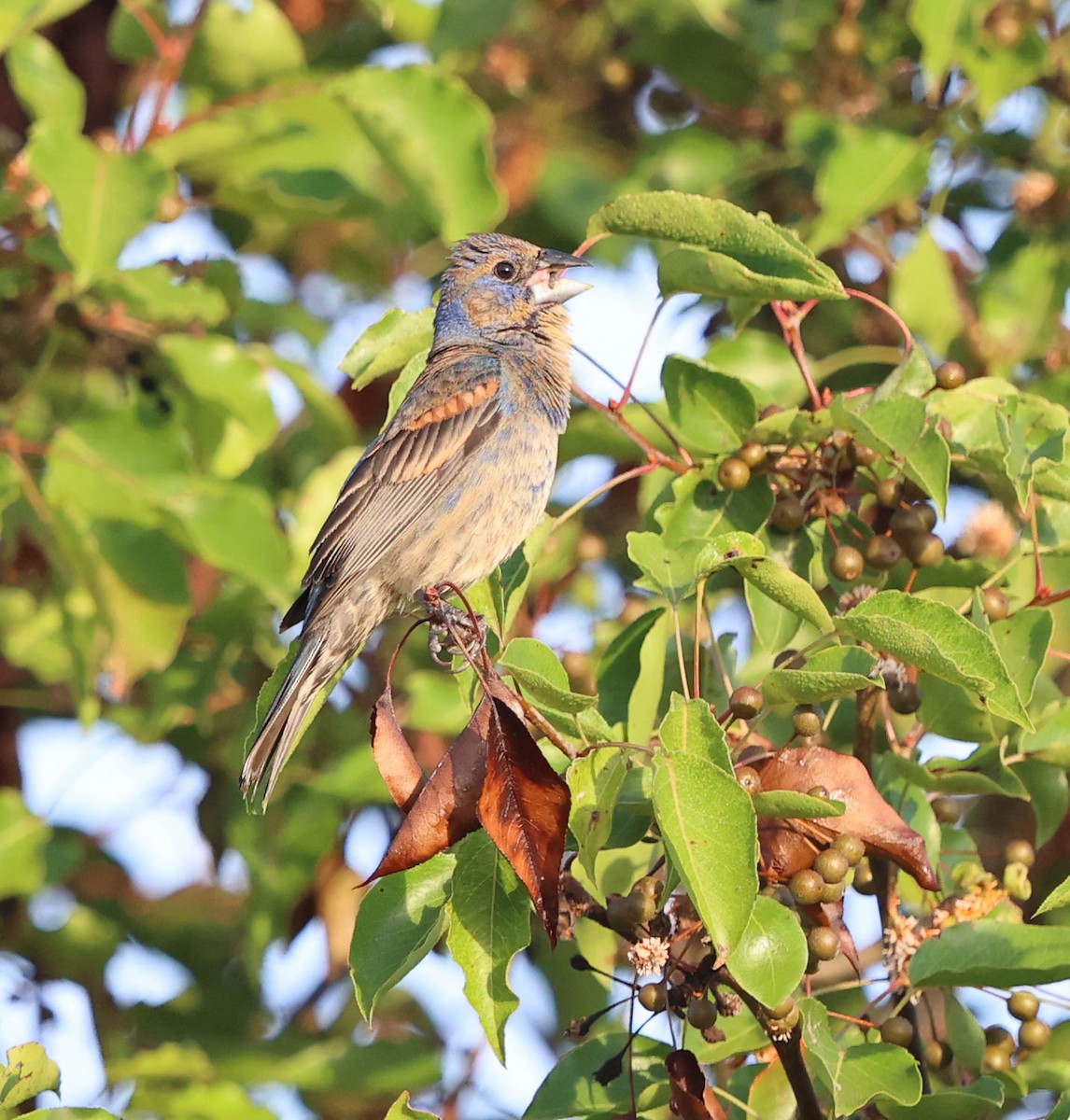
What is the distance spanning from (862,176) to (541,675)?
2.75 m

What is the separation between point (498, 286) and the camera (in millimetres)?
5559

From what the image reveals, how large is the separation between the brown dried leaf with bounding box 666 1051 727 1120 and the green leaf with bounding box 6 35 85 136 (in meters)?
3.18

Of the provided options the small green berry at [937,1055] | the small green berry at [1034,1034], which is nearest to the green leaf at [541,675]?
the small green berry at [937,1055]

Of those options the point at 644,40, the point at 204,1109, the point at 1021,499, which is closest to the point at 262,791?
the point at 204,1109

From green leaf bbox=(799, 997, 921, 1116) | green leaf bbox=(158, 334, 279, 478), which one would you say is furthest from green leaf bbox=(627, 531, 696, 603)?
green leaf bbox=(158, 334, 279, 478)

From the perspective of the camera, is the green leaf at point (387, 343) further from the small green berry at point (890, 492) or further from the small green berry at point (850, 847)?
the small green berry at point (850, 847)

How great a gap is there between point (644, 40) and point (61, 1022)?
3918mm

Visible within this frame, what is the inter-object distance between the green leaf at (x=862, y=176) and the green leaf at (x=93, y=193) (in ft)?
6.43

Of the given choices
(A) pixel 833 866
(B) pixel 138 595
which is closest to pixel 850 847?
(A) pixel 833 866

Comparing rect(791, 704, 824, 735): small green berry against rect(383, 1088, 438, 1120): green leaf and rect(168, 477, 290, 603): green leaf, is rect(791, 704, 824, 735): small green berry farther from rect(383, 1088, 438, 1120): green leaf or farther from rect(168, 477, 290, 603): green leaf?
rect(168, 477, 290, 603): green leaf

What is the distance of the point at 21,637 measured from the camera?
18.1 ft

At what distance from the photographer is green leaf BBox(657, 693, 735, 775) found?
8.66 ft

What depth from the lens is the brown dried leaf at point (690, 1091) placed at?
288cm

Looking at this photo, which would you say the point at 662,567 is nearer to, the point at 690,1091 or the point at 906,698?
the point at 906,698
